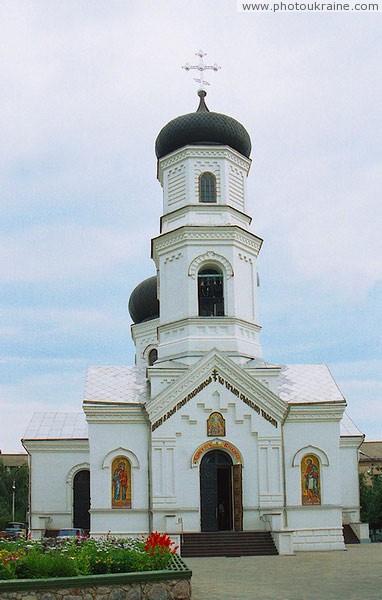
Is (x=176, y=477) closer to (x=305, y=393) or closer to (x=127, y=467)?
(x=127, y=467)

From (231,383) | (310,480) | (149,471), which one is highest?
(231,383)

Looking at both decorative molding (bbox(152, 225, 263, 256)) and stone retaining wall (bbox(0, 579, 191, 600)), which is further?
decorative molding (bbox(152, 225, 263, 256))

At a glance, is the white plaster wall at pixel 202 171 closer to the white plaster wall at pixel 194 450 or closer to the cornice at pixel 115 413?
the white plaster wall at pixel 194 450

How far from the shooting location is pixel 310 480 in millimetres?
24484

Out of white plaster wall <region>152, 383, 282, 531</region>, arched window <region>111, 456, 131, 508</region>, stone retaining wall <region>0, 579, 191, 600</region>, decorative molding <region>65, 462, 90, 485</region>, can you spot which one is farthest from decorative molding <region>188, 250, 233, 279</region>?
stone retaining wall <region>0, 579, 191, 600</region>

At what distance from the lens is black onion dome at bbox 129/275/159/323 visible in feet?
125

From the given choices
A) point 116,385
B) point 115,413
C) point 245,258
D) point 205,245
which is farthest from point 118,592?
point 245,258

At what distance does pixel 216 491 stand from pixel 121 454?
300 cm

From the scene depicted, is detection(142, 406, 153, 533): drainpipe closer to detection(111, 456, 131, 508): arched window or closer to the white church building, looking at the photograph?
the white church building

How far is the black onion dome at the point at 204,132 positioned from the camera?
2695 centimetres

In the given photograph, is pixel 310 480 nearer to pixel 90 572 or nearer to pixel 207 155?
pixel 207 155

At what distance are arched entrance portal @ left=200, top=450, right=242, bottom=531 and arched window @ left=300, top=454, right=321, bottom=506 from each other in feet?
7.18

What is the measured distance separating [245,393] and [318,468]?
130 inches

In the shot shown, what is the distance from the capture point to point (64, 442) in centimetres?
2981
